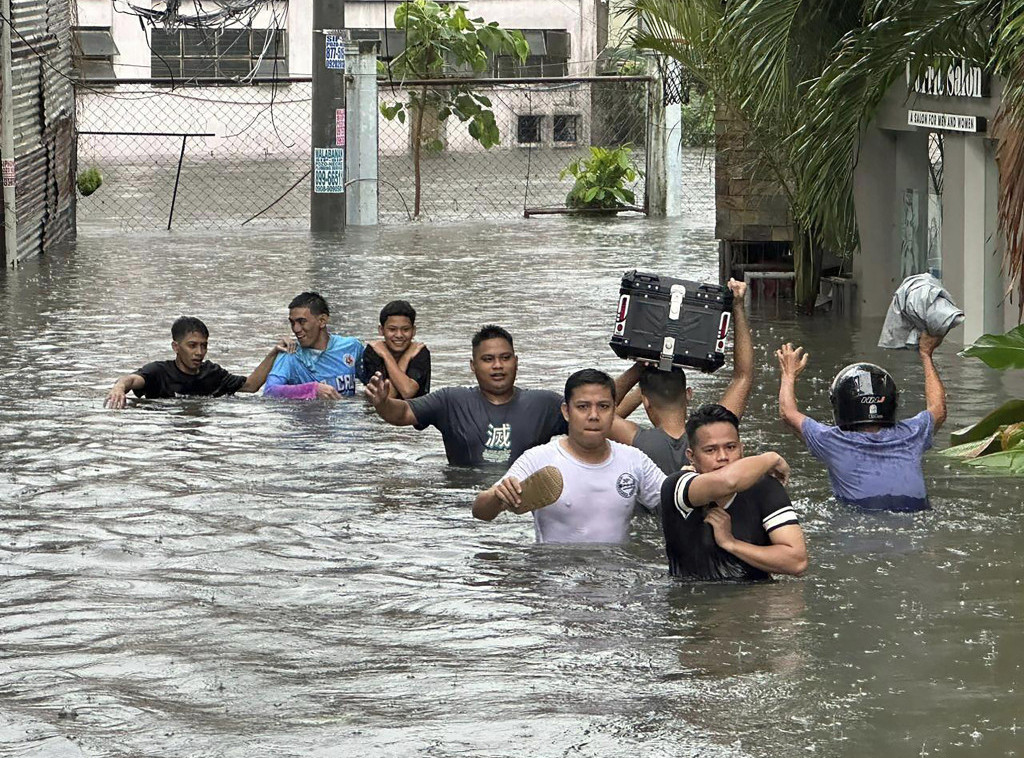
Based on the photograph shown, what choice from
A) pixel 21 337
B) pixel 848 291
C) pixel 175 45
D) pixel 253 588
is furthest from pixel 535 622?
pixel 175 45

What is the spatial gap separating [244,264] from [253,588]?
1521 cm

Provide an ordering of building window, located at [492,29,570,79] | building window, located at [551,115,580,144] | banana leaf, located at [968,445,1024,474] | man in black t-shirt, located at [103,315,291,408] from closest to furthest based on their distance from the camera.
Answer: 1. banana leaf, located at [968,445,1024,474]
2. man in black t-shirt, located at [103,315,291,408]
3. building window, located at [551,115,580,144]
4. building window, located at [492,29,570,79]

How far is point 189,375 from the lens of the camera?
14180mm

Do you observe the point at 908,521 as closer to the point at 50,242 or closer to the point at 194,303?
the point at 194,303

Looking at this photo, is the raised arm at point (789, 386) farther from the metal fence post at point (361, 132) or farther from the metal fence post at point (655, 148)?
the metal fence post at point (655, 148)

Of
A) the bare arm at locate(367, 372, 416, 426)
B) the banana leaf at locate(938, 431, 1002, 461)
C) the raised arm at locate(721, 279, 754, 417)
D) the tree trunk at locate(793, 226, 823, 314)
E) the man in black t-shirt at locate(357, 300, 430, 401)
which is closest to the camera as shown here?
the raised arm at locate(721, 279, 754, 417)

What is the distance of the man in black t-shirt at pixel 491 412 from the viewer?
1106cm

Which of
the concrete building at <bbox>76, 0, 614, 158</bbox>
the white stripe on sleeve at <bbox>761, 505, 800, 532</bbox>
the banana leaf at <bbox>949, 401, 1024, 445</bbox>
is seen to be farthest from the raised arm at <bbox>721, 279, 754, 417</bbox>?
the concrete building at <bbox>76, 0, 614, 158</bbox>

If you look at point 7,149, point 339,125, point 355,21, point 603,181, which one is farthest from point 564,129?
point 7,149

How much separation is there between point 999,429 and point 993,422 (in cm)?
8

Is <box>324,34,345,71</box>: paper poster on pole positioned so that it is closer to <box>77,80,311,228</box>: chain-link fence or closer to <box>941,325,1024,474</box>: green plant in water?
<box>77,80,311,228</box>: chain-link fence

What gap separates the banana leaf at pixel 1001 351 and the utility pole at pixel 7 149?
47.8ft

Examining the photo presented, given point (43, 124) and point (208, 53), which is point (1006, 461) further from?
point (208, 53)

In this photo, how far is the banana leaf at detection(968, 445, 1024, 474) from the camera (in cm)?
1136
